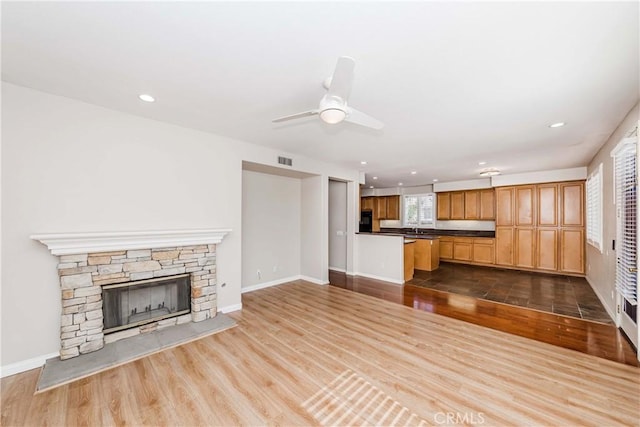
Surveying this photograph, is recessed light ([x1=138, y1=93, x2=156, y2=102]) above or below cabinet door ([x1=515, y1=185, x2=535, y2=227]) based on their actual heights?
above

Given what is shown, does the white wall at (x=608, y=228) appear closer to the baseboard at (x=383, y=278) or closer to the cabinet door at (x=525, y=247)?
the cabinet door at (x=525, y=247)

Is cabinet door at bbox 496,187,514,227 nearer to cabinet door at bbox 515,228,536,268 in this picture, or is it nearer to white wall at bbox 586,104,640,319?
cabinet door at bbox 515,228,536,268

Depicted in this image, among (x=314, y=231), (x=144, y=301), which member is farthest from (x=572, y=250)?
(x=144, y=301)

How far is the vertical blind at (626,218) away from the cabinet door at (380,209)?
6586 millimetres

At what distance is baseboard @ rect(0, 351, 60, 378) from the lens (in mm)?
2315

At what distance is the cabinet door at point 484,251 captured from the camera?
719cm

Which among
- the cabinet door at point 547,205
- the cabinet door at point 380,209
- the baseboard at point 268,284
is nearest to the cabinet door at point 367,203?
the cabinet door at point 380,209

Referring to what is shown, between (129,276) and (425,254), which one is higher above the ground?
(129,276)

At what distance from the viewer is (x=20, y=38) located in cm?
174

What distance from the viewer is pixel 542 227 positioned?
6.48m

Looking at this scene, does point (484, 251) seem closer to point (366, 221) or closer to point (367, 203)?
point (366, 221)

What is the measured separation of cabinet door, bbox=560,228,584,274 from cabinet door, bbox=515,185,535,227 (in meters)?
0.70

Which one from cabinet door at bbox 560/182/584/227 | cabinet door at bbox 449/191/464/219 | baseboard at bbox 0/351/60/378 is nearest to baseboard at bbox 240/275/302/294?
baseboard at bbox 0/351/60/378

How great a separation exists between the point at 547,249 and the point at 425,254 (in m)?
2.97
